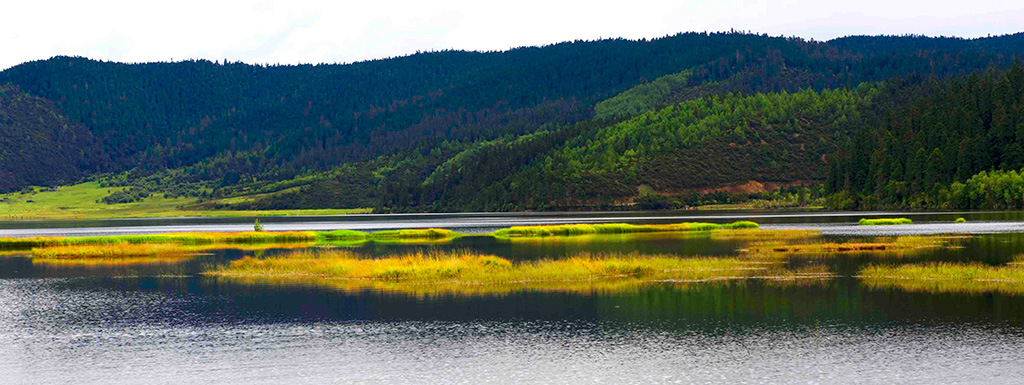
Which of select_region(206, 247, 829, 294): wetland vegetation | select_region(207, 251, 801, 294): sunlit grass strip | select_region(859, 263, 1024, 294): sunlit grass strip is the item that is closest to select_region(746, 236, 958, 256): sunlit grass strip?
select_region(206, 247, 829, 294): wetland vegetation

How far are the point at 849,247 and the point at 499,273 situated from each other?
116 ft

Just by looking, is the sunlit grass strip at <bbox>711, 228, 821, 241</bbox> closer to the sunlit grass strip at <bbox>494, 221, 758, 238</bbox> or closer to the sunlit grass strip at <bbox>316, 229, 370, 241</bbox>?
the sunlit grass strip at <bbox>494, 221, 758, 238</bbox>

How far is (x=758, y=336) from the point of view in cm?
4244

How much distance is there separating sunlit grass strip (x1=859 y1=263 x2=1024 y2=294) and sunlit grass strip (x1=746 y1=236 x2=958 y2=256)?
52.9 feet

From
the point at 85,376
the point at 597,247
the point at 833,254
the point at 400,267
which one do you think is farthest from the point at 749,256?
the point at 85,376

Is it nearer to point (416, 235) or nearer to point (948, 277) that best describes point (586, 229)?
point (416, 235)

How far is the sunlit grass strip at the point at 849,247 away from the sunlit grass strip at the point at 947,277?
16115 millimetres

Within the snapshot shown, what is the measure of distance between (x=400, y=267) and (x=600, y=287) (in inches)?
593

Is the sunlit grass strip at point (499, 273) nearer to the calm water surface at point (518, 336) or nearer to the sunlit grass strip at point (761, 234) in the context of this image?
the calm water surface at point (518, 336)

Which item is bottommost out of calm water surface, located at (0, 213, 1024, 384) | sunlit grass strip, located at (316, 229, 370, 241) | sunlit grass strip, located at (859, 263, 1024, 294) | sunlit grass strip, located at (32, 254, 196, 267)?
sunlit grass strip, located at (316, 229, 370, 241)

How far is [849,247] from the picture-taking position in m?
86.3

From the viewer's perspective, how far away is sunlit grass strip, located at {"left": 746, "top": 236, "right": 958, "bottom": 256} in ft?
274

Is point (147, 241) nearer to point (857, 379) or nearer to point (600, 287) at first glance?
point (600, 287)

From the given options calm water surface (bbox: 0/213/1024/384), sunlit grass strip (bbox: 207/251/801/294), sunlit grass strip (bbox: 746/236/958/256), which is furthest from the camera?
sunlit grass strip (bbox: 746/236/958/256)
